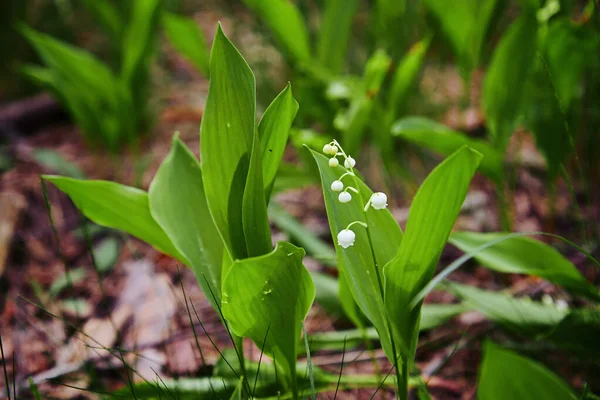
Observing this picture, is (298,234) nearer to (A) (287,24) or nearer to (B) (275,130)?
(B) (275,130)

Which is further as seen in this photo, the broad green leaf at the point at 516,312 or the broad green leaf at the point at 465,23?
the broad green leaf at the point at 465,23

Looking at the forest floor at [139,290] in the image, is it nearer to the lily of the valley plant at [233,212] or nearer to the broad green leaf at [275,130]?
the lily of the valley plant at [233,212]

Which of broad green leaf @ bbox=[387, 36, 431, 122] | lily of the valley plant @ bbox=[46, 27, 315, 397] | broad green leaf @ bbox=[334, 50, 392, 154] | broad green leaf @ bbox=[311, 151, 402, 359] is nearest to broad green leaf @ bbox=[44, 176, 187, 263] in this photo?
lily of the valley plant @ bbox=[46, 27, 315, 397]

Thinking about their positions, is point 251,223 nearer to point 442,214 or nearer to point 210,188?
point 210,188

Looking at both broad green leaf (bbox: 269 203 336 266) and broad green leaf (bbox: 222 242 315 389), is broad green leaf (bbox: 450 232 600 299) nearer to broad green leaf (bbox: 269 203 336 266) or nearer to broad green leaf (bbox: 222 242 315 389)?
broad green leaf (bbox: 222 242 315 389)

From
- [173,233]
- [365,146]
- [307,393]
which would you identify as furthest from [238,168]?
[365,146]

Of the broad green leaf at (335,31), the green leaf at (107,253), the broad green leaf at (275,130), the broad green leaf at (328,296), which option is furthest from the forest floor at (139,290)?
the broad green leaf at (335,31)
